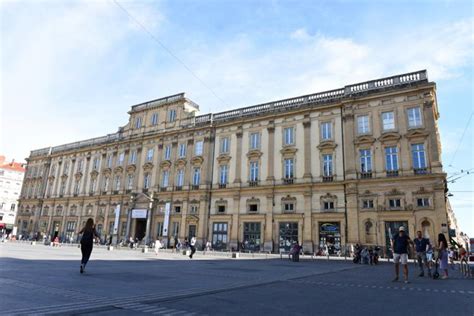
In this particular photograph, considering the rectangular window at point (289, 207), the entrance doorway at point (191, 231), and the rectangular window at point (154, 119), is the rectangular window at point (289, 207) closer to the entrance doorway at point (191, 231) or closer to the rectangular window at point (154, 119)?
the entrance doorway at point (191, 231)

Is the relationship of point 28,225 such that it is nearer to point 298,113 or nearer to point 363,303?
point 298,113

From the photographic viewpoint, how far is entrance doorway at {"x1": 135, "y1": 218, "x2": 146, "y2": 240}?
43844 millimetres

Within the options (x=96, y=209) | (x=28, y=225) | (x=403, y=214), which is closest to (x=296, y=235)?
(x=403, y=214)

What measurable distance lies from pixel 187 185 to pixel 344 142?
64.0 ft

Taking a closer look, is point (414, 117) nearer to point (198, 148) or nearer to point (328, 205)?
point (328, 205)

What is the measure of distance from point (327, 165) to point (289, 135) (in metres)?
5.64

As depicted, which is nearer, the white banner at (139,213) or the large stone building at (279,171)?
the large stone building at (279,171)

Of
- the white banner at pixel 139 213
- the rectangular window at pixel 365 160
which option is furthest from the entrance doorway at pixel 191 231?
the rectangular window at pixel 365 160

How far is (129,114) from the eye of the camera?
166 ft

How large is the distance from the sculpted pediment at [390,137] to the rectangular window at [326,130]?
16.5 ft

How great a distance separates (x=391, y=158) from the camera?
29.8m

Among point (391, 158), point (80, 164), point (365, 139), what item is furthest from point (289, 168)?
point (80, 164)

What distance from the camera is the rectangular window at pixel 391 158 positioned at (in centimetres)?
2947

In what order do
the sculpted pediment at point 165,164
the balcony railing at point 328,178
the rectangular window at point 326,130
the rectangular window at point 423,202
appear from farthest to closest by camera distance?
the sculpted pediment at point 165,164 → the rectangular window at point 326,130 → the balcony railing at point 328,178 → the rectangular window at point 423,202
